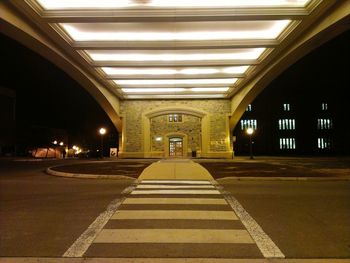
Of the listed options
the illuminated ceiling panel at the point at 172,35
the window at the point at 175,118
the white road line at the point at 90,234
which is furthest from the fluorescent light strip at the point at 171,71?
the white road line at the point at 90,234

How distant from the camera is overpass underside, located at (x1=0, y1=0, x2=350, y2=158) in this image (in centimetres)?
1425

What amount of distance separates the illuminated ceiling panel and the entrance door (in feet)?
28.0

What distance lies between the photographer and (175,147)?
37.1 m

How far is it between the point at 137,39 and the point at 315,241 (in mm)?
15310

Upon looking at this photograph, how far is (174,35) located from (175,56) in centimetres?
430

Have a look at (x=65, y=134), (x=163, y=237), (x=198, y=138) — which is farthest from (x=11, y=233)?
(x=65, y=134)

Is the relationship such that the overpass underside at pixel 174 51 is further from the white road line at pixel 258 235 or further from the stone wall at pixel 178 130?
the white road line at pixel 258 235

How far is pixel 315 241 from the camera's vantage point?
563 centimetres

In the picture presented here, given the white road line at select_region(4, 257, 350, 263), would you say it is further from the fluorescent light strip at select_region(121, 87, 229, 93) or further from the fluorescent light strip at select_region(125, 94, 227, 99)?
the fluorescent light strip at select_region(125, 94, 227, 99)

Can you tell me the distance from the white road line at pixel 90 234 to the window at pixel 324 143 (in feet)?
225

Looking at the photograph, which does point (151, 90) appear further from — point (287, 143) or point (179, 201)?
point (287, 143)

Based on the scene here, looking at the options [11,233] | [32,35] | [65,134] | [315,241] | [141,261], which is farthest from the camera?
[65,134]

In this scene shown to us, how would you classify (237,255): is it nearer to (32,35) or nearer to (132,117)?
(32,35)

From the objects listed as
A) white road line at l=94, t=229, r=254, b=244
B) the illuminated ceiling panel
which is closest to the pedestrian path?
white road line at l=94, t=229, r=254, b=244
